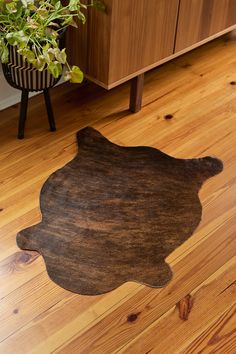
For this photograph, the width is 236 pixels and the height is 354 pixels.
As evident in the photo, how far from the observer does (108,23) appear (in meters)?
2.16

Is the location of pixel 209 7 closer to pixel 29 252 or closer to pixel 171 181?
pixel 171 181

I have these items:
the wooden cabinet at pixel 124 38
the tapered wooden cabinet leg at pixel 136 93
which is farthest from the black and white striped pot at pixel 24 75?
the tapered wooden cabinet leg at pixel 136 93

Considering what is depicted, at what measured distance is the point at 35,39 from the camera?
2006 millimetres

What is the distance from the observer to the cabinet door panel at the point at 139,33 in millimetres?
2184

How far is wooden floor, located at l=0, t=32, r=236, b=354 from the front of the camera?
167 centimetres

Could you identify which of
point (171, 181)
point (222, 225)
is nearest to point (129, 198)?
point (171, 181)

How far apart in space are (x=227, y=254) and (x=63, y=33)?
978 millimetres

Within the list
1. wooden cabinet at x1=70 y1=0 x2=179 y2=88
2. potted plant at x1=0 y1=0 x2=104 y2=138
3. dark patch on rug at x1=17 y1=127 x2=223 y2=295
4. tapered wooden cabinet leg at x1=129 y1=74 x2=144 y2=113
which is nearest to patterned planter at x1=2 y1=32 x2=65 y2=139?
potted plant at x1=0 y1=0 x2=104 y2=138

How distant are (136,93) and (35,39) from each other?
61 cm

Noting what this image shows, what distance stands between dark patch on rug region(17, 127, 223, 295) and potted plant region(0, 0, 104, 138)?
13.8 inches

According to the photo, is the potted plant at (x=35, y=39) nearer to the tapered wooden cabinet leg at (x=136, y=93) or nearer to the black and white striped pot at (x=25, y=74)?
the black and white striped pot at (x=25, y=74)

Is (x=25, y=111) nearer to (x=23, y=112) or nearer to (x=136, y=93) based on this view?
(x=23, y=112)

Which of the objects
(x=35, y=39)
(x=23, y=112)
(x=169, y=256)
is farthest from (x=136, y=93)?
(x=169, y=256)

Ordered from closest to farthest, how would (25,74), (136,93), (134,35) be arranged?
(25,74) → (134,35) → (136,93)
